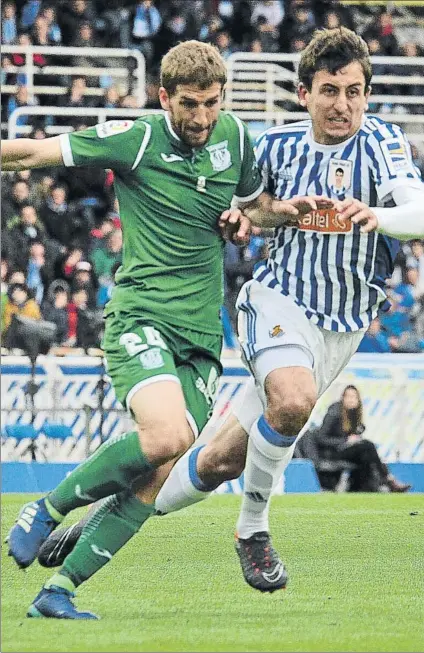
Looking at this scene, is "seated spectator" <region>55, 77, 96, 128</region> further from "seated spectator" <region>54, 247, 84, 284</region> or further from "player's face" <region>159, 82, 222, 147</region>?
"player's face" <region>159, 82, 222, 147</region>

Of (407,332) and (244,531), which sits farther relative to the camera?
(407,332)

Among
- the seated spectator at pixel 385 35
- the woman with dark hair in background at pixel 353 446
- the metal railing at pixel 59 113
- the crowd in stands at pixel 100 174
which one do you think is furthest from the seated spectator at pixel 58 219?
the seated spectator at pixel 385 35

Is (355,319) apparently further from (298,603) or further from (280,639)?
(280,639)

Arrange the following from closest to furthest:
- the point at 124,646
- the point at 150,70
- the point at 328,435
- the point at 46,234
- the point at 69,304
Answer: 1. the point at 124,646
2. the point at 328,435
3. the point at 69,304
4. the point at 46,234
5. the point at 150,70

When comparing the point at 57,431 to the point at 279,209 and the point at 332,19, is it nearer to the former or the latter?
the point at 279,209

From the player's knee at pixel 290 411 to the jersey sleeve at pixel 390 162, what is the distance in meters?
1.08

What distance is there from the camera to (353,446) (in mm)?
15688

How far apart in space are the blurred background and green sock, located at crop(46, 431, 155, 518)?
391 inches

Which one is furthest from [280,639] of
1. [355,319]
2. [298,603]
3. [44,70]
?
[44,70]

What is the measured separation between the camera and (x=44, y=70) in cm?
2150

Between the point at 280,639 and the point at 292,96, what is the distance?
Result: 1836 centimetres

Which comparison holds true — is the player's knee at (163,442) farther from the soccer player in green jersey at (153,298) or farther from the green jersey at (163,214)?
the green jersey at (163,214)

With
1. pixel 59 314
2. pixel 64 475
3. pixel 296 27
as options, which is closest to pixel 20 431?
pixel 64 475

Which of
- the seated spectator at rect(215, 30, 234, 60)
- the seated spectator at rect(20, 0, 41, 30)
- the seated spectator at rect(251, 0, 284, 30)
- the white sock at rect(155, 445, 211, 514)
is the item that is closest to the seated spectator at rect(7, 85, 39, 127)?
the seated spectator at rect(20, 0, 41, 30)
